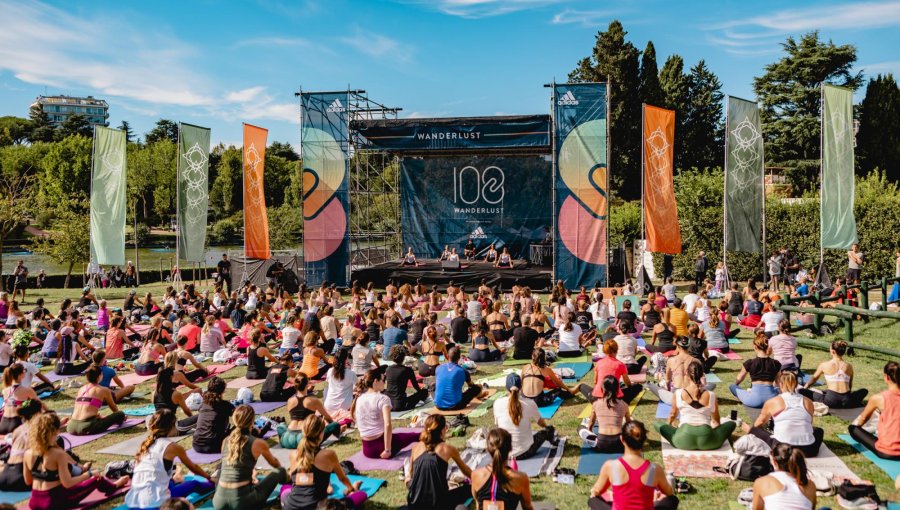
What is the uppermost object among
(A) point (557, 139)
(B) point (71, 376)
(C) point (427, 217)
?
(A) point (557, 139)

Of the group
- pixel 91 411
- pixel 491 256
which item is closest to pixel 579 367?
pixel 91 411

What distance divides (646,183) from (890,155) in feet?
87.9

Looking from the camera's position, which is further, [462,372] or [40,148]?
[40,148]

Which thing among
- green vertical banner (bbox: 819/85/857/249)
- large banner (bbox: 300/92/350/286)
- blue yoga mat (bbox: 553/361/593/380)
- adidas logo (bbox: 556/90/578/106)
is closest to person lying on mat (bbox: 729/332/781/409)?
blue yoga mat (bbox: 553/361/593/380)

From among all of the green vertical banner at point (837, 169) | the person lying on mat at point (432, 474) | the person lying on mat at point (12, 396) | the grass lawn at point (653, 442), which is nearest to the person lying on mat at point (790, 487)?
the grass lawn at point (653, 442)

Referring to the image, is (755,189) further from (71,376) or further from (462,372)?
(71,376)

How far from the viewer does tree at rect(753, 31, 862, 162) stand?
37.1 metres

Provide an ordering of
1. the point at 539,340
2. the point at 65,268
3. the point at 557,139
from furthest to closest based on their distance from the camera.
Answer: the point at 65,268 → the point at 557,139 → the point at 539,340

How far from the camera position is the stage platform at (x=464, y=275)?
24188 millimetres

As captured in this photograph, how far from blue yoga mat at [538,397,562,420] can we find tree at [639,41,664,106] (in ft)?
126

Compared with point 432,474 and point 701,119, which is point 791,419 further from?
point 701,119

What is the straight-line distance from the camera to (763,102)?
129 ft

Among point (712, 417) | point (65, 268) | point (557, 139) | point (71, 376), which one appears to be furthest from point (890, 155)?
point (65, 268)

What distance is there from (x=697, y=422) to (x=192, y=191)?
759 inches
